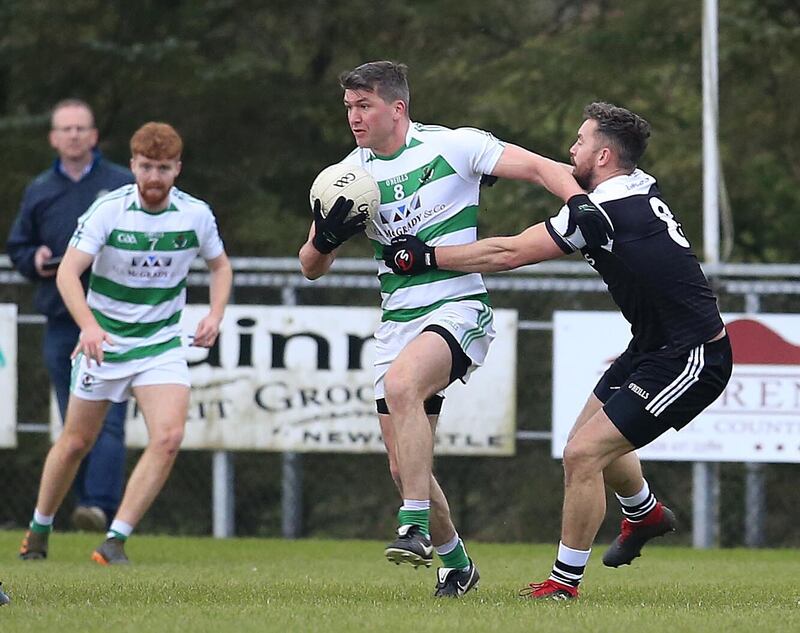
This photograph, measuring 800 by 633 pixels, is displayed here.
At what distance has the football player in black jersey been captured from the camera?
6898 mm

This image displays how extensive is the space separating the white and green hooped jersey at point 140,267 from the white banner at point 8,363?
238 centimetres

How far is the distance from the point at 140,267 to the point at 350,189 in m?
2.43

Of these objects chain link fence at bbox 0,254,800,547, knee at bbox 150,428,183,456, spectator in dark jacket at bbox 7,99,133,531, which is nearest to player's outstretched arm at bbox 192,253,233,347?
knee at bbox 150,428,183,456

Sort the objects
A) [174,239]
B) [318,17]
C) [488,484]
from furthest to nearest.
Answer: [318,17] → [488,484] → [174,239]

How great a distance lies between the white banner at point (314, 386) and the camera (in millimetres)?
11188

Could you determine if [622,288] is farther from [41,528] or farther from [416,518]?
[41,528]

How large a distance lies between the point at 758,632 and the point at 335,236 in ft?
7.52

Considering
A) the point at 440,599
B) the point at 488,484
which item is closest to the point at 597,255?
the point at 440,599

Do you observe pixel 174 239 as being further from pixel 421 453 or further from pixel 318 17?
pixel 318 17

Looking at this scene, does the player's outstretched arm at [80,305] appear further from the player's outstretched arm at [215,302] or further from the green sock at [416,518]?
the green sock at [416,518]

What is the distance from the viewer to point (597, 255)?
699 centimetres

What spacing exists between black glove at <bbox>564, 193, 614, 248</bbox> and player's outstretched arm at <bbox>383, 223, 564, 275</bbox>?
13 cm

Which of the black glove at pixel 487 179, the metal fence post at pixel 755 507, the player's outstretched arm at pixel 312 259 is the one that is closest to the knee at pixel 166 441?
the player's outstretched arm at pixel 312 259

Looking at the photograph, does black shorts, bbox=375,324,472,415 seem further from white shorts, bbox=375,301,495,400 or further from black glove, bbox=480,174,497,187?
black glove, bbox=480,174,497,187
